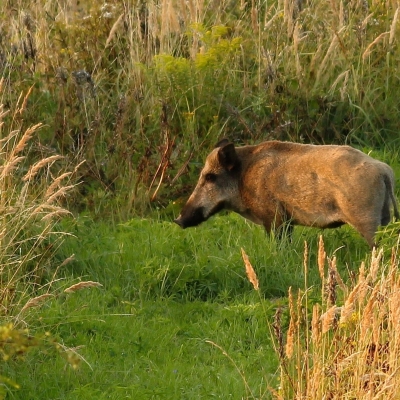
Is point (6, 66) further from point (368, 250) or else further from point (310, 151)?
point (368, 250)

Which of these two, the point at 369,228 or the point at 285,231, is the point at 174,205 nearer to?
the point at 285,231

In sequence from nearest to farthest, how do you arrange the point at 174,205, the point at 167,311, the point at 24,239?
the point at 167,311
the point at 24,239
the point at 174,205

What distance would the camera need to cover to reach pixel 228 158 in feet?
29.5

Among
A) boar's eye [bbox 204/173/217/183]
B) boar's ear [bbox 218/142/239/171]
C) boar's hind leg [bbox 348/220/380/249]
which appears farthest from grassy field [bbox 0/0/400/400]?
boar's ear [bbox 218/142/239/171]

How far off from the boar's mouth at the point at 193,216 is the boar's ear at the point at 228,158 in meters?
0.34

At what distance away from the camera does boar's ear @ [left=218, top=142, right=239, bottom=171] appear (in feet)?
29.3

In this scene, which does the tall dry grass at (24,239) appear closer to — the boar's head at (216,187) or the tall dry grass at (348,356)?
the boar's head at (216,187)

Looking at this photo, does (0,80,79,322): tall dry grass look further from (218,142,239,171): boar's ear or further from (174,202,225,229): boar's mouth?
(218,142,239,171): boar's ear

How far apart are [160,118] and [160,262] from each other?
9.03ft

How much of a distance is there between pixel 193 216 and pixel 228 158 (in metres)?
0.58

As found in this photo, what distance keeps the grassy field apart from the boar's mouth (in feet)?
0.28

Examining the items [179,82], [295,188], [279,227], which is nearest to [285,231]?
[279,227]

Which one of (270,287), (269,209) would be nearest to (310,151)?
(269,209)

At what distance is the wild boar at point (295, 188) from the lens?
7.86m
